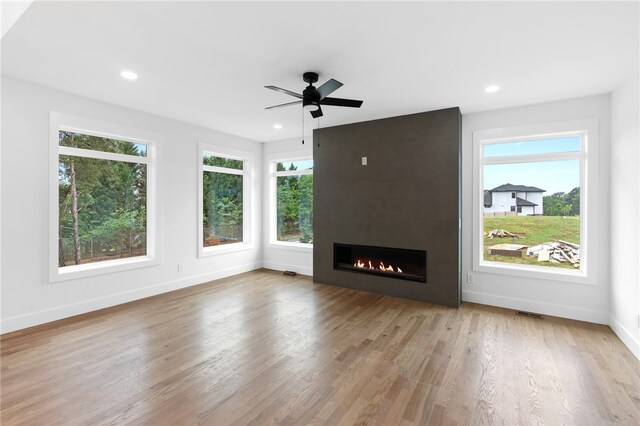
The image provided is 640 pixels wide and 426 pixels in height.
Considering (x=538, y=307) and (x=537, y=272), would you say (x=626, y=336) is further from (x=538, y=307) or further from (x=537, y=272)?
(x=537, y=272)

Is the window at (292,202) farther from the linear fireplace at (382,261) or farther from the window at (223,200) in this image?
the linear fireplace at (382,261)

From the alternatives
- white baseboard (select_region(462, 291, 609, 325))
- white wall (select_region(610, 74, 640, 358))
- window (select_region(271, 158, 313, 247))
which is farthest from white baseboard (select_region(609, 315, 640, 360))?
window (select_region(271, 158, 313, 247))

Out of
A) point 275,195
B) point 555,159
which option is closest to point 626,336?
point 555,159

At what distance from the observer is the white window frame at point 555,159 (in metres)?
3.61

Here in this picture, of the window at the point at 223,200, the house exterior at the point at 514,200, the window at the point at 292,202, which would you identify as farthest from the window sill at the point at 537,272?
the window at the point at 223,200

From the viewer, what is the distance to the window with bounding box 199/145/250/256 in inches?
216

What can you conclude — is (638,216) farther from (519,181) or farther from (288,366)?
(288,366)

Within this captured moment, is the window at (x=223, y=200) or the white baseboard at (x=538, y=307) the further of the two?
the window at (x=223, y=200)

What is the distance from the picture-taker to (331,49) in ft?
8.38

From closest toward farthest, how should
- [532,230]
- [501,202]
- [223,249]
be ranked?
[532,230] < [501,202] < [223,249]

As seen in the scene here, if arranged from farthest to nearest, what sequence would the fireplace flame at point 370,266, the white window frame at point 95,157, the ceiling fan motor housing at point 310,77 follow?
the fireplace flame at point 370,266 → the white window frame at point 95,157 → the ceiling fan motor housing at point 310,77

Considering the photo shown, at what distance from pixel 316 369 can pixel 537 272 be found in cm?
325

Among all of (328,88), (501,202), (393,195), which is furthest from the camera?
(393,195)

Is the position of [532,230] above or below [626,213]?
below
